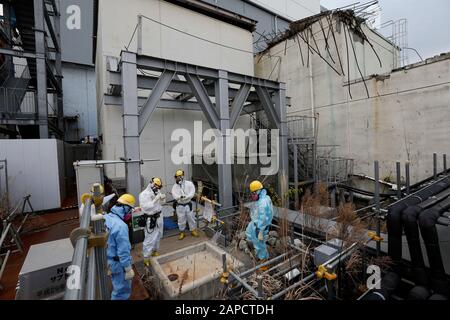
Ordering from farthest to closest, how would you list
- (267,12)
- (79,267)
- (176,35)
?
1. (267,12)
2. (176,35)
3. (79,267)

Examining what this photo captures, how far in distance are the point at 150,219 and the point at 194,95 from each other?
168 inches

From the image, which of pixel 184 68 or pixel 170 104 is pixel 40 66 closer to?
pixel 170 104

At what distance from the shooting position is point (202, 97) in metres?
6.76

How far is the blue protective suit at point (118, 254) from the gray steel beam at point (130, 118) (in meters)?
2.30

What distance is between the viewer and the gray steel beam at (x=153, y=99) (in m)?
5.80

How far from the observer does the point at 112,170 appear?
8.12 m

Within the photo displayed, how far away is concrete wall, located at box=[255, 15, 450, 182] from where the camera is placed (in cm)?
723

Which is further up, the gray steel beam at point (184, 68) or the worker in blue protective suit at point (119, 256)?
the gray steel beam at point (184, 68)

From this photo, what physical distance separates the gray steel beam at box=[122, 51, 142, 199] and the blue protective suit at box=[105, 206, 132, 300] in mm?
2301

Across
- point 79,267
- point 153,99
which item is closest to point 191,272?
point 79,267

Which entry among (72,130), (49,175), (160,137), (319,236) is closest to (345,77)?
(319,236)

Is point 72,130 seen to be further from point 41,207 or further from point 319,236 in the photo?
point 319,236

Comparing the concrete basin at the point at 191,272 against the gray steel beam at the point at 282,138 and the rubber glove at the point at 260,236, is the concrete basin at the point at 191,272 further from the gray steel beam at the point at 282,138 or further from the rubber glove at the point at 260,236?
the gray steel beam at the point at 282,138

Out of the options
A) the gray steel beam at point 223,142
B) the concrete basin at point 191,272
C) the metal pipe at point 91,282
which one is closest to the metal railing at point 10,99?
the gray steel beam at point 223,142
